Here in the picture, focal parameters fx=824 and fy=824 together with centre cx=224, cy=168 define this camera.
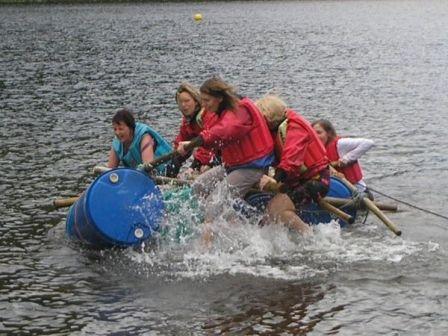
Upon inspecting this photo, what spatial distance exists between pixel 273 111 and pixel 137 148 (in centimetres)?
266

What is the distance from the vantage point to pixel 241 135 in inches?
437

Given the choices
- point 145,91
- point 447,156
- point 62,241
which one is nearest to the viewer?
point 62,241

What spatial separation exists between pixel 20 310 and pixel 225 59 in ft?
113

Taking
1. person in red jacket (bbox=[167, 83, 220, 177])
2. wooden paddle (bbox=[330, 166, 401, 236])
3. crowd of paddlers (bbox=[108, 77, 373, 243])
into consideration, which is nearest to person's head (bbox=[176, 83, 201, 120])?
person in red jacket (bbox=[167, 83, 220, 177])

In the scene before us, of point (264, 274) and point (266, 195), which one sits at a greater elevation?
point (266, 195)

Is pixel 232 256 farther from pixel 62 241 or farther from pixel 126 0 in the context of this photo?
pixel 126 0

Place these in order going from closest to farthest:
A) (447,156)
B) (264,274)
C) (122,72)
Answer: (264,274) < (447,156) < (122,72)

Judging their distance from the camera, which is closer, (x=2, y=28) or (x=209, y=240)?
(x=209, y=240)

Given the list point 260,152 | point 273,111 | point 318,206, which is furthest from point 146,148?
point 318,206

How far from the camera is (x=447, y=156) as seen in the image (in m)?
19.0

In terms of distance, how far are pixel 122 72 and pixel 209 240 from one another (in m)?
27.2

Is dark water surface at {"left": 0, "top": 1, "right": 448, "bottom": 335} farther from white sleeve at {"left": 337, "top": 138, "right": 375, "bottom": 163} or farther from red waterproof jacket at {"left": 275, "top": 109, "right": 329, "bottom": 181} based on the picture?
white sleeve at {"left": 337, "top": 138, "right": 375, "bottom": 163}

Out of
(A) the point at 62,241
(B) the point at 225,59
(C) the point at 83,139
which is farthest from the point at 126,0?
(A) the point at 62,241

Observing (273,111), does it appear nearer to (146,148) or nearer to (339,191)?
(339,191)
